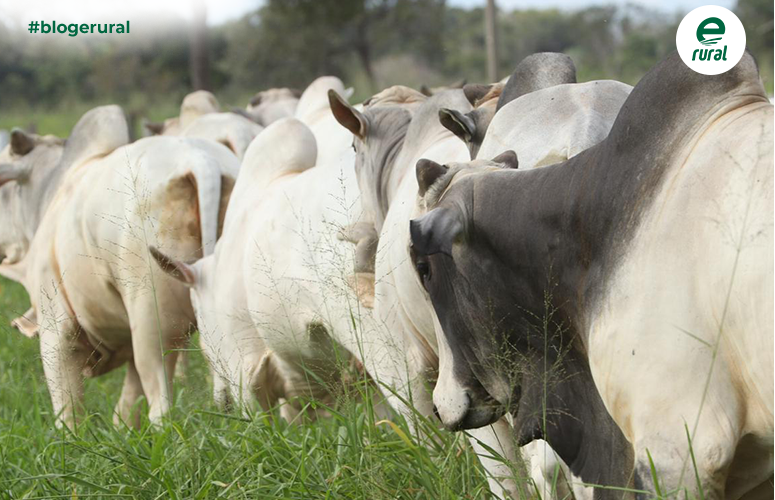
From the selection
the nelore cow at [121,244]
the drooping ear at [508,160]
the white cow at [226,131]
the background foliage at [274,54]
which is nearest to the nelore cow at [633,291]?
the drooping ear at [508,160]

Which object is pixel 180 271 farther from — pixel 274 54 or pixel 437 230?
pixel 274 54

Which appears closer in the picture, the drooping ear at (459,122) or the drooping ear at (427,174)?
the drooping ear at (427,174)

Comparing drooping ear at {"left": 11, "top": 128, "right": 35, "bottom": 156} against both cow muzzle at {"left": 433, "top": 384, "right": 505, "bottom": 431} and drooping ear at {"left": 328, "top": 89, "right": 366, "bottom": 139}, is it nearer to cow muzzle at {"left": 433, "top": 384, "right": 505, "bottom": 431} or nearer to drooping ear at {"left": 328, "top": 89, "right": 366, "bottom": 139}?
drooping ear at {"left": 328, "top": 89, "right": 366, "bottom": 139}

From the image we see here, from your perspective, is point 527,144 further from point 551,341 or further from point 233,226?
point 233,226

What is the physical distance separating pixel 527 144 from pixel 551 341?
84cm

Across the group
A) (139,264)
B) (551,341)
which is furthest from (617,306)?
(139,264)

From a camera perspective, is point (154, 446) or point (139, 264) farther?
point (139, 264)

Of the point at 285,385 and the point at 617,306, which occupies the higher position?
the point at 617,306

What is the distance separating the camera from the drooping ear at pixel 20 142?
695 cm

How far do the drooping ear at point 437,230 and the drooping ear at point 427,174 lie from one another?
0.57ft

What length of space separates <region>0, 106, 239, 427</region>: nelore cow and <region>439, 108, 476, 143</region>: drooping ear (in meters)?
2.00

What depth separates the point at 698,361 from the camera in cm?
199

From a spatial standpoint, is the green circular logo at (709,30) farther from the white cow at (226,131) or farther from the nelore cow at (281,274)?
the white cow at (226,131)

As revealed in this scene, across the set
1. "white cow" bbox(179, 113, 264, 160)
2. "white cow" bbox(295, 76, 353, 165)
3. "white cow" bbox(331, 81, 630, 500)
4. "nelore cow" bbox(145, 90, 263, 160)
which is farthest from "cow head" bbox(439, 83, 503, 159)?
"white cow" bbox(179, 113, 264, 160)
